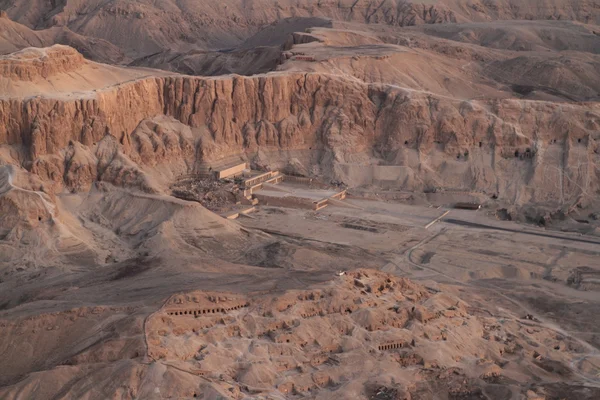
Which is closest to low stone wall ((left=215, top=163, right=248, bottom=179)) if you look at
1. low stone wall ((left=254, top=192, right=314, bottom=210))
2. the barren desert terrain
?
the barren desert terrain

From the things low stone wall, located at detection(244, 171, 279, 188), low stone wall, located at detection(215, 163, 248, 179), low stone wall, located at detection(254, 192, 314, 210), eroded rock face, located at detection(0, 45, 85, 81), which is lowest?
low stone wall, located at detection(254, 192, 314, 210)

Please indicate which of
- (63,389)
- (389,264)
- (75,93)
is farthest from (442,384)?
(75,93)

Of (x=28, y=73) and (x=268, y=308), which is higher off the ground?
(x=28, y=73)

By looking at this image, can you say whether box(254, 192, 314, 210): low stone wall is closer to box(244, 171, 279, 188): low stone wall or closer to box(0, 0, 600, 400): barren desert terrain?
box(0, 0, 600, 400): barren desert terrain

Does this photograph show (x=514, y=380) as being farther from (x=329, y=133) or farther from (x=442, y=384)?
(x=329, y=133)

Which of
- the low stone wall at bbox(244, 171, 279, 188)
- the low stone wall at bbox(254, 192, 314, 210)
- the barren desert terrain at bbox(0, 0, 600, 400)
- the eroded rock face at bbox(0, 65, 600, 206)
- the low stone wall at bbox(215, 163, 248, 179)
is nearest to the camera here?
the barren desert terrain at bbox(0, 0, 600, 400)

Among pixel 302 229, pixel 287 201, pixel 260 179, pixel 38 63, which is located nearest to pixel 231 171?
pixel 260 179

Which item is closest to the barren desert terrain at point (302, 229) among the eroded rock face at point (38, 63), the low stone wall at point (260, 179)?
the eroded rock face at point (38, 63)

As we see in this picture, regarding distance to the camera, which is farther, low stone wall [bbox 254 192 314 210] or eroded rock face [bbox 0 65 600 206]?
eroded rock face [bbox 0 65 600 206]
